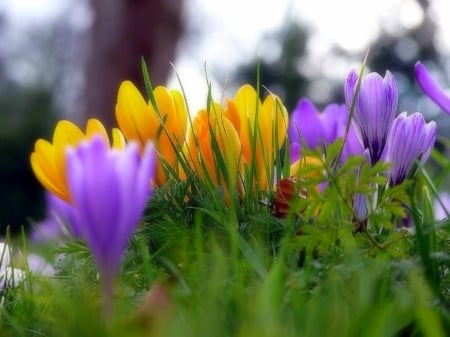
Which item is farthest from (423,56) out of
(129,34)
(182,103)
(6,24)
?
(182,103)

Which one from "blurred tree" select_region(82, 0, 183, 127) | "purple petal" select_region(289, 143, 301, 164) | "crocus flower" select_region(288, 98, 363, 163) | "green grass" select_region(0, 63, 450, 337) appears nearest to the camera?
"green grass" select_region(0, 63, 450, 337)

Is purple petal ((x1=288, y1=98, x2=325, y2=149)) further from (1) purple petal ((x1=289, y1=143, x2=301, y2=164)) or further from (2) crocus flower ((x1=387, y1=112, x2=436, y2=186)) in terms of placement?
(2) crocus flower ((x1=387, y1=112, x2=436, y2=186))

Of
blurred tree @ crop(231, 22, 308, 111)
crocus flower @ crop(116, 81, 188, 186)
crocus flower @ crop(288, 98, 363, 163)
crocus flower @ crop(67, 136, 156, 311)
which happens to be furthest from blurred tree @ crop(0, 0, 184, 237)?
blurred tree @ crop(231, 22, 308, 111)

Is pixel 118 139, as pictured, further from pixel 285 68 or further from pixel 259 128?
pixel 285 68

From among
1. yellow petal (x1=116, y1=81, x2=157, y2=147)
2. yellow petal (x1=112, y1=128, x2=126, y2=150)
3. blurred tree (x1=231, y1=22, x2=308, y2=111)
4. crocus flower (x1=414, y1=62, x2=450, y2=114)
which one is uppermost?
blurred tree (x1=231, y1=22, x2=308, y2=111)

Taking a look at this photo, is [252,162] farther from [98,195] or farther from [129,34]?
[129,34]

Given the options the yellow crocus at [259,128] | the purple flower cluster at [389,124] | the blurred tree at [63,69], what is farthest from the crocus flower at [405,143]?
the blurred tree at [63,69]
